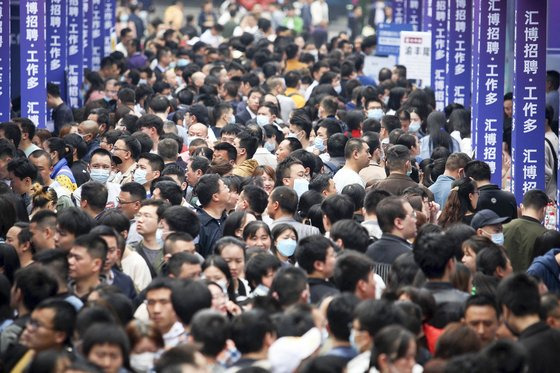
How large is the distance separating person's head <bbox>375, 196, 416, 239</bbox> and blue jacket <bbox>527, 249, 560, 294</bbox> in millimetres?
993

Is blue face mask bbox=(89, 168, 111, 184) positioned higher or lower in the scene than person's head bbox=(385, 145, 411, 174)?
lower

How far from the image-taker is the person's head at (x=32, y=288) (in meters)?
10.3

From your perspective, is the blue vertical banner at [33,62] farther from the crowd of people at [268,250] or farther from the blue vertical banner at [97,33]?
the blue vertical banner at [97,33]

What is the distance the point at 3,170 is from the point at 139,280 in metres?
4.41

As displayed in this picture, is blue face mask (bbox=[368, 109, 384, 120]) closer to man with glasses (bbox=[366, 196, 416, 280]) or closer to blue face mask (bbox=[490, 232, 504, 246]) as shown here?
blue face mask (bbox=[490, 232, 504, 246])

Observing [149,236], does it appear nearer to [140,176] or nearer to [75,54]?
[140,176]

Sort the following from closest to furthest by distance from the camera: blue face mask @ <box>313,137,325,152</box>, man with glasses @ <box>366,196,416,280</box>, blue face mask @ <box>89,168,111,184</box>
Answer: man with glasses @ <box>366,196,416,280</box> < blue face mask @ <box>89,168,111,184</box> < blue face mask @ <box>313,137,325,152</box>

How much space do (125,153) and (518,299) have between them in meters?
7.24

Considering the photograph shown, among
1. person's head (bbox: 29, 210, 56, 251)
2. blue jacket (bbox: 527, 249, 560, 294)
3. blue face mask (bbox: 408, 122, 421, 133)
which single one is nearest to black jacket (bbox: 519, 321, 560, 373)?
blue jacket (bbox: 527, 249, 560, 294)

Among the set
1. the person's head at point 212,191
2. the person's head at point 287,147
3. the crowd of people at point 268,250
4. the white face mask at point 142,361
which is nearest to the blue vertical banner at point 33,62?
the crowd of people at point 268,250

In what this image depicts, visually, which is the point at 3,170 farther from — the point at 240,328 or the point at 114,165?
the point at 240,328

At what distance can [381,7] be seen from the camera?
5072 cm

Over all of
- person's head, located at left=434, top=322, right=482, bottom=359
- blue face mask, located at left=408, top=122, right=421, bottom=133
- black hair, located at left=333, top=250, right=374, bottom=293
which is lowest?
blue face mask, located at left=408, top=122, right=421, bottom=133

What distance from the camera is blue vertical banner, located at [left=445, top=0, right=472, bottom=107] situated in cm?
2484
